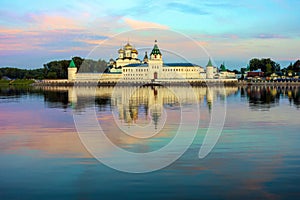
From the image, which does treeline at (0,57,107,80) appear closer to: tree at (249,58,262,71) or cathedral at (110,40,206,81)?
cathedral at (110,40,206,81)

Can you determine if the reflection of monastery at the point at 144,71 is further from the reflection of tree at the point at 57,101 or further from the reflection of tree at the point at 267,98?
the reflection of tree at the point at 57,101

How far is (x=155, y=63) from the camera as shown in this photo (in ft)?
324

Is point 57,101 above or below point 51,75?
below

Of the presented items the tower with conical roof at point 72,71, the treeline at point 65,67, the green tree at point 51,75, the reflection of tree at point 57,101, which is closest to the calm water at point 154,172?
the reflection of tree at point 57,101

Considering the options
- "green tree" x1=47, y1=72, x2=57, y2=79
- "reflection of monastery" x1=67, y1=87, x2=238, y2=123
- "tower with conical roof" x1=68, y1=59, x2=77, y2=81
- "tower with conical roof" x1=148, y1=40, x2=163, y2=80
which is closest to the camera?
"reflection of monastery" x1=67, y1=87, x2=238, y2=123

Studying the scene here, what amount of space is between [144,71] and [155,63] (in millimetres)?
3399

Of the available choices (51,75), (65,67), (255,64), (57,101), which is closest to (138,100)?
(57,101)

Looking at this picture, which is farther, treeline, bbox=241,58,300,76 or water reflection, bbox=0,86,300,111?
treeline, bbox=241,58,300,76

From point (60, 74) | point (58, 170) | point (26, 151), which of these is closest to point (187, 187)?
point (58, 170)

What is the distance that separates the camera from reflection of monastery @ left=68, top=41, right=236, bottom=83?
98.9 meters

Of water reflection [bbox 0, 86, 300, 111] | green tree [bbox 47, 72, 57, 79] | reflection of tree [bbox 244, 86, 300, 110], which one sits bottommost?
reflection of tree [bbox 244, 86, 300, 110]

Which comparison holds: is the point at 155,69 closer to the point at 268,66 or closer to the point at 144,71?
the point at 144,71

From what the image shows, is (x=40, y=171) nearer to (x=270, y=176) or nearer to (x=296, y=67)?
(x=270, y=176)

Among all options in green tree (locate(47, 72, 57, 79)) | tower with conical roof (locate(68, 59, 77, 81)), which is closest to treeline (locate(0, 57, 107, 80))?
green tree (locate(47, 72, 57, 79))
